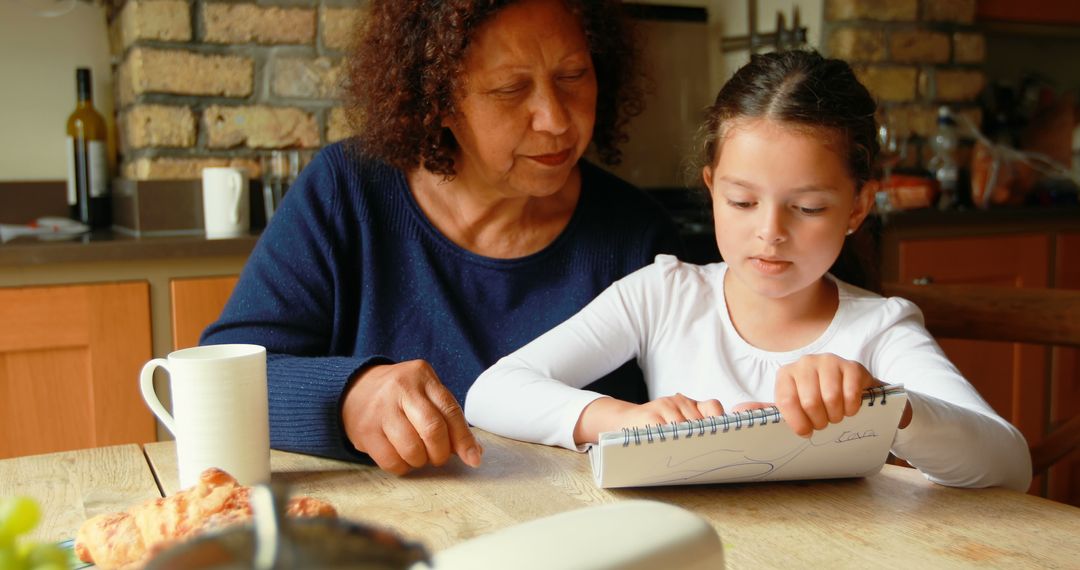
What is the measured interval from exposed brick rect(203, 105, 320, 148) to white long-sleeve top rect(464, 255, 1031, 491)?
55.0 inches

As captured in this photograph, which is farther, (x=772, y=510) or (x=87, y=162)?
(x=87, y=162)

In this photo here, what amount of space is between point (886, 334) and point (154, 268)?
148cm

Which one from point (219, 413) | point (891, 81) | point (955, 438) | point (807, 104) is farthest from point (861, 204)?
point (891, 81)

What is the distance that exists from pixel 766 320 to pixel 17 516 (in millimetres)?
935

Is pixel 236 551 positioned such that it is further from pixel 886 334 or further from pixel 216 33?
pixel 216 33

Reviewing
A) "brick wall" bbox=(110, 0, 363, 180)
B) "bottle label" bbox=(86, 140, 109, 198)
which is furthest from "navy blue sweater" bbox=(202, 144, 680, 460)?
"bottle label" bbox=(86, 140, 109, 198)

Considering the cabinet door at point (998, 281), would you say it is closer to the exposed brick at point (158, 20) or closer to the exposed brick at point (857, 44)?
the exposed brick at point (857, 44)

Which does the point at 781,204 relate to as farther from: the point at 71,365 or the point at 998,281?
the point at 998,281

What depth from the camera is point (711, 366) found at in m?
1.14

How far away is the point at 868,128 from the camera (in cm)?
112

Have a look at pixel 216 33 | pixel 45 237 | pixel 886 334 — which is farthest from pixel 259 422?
pixel 216 33

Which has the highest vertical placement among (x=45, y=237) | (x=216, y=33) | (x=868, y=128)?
(x=216, y=33)

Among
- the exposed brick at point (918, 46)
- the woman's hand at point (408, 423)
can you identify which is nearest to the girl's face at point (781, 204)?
the woman's hand at point (408, 423)

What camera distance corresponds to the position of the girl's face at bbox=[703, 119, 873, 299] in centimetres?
103
